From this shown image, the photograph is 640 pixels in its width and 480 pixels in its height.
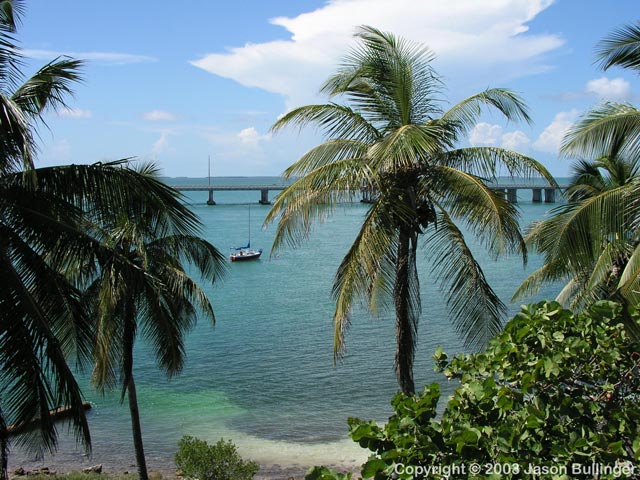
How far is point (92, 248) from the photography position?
8.33m

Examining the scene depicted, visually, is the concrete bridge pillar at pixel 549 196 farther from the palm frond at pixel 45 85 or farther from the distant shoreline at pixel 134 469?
the palm frond at pixel 45 85

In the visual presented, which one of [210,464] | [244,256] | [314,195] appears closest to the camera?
[314,195]

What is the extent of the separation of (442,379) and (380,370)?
3493mm

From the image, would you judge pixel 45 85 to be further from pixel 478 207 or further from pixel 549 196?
pixel 549 196

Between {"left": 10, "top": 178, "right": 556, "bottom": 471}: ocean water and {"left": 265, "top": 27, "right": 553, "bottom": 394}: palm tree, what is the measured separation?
644mm

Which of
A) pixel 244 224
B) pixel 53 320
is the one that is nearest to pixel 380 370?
pixel 53 320

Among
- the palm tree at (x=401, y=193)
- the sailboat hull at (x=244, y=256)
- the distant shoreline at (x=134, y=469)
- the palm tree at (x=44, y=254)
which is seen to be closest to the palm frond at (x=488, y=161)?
the palm tree at (x=401, y=193)

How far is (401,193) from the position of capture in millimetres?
10469

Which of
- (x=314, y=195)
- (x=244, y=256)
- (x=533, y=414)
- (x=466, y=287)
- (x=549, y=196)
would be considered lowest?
(x=244, y=256)

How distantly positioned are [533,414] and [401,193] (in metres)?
6.44

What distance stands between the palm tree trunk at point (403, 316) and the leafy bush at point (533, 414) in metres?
5.74

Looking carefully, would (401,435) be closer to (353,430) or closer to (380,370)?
(353,430)

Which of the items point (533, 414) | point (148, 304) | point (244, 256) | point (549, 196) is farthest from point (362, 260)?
point (549, 196)

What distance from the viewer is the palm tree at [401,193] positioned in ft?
33.7
